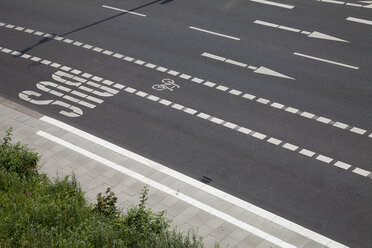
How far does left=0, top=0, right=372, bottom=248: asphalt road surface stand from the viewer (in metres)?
17.3

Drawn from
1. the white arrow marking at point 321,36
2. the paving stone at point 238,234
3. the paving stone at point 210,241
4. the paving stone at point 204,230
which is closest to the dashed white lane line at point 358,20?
the white arrow marking at point 321,36

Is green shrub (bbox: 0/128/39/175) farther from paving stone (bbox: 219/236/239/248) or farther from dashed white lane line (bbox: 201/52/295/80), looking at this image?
dashed white lane line (bbox: 201/52/295/80)

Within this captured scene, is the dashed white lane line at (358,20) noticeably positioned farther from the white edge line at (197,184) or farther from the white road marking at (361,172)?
the white edge line at (197,184)

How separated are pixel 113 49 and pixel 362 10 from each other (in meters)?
11.1

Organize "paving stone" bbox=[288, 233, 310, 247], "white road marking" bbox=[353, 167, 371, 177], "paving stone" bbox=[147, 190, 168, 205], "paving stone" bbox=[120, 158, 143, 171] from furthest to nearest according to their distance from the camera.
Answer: "paving stone" bbox=[120, 158, 143, 171], "white road marking" bbox=[353, 167, 371, 177], "paving stone" bbox=[147, 190, 168, 205], "paving stone" bbox=[288, 233, 310, 247]

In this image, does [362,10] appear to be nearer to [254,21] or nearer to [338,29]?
[338,29]

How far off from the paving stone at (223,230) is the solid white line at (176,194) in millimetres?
156

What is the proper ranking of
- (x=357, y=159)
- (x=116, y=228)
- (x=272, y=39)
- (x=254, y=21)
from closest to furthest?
(x=116, y=228) → (x=357, y=159) → (x=272, y=39) → (x=254, y=21)

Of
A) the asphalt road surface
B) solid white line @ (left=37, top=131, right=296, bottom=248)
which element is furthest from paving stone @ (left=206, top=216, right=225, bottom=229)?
the asphalt road surface

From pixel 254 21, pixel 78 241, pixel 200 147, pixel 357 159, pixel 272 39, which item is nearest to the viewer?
pixel 78 241

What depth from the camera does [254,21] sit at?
26828 millimetres

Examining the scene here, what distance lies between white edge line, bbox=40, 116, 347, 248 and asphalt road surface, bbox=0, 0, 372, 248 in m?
0.23

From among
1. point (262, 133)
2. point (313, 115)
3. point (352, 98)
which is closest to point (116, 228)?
point (262, 133)

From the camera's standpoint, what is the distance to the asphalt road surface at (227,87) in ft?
56.6
